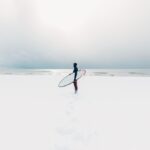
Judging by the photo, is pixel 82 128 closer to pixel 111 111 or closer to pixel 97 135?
pixel 97 135

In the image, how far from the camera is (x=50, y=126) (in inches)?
339

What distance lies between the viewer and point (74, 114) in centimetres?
1074

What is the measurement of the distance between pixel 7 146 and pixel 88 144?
240 cm

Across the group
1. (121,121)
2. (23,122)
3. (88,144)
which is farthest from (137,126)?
(23,122)

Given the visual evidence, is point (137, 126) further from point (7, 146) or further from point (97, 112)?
point (7, 146)

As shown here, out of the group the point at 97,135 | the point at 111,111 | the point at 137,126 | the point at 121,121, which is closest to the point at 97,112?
the point at 111,111

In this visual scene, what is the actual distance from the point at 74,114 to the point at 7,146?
4506 mm

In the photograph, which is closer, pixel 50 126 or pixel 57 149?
pixel 57 149

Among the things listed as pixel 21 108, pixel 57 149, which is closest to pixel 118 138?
pixel 57 149

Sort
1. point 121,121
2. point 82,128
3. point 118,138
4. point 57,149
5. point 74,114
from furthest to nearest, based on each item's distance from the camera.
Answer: point 74,114
point 121,121
point 82,128
point 118,138
point 57,149

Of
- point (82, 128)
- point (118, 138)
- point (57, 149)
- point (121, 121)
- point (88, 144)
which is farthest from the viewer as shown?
point (121, 121)

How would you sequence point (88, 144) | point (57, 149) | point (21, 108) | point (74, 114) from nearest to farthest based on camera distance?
point (57, 149) → point (88, 144) → point (74, 114) → point (21, 108)

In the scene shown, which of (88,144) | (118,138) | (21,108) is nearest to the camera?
(88,144)

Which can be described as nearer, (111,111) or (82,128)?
(82,128)
